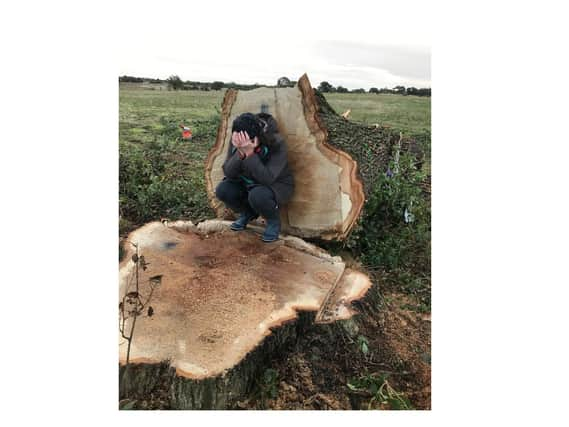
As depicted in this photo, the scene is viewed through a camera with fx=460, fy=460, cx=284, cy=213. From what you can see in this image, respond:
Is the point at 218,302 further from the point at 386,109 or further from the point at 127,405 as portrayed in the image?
the point at 386,109

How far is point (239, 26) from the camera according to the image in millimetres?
2586

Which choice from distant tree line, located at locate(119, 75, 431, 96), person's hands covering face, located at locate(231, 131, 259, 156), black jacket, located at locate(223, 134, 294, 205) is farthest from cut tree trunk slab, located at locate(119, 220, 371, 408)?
distant tree line, located at locate(119, 75, 431, 96)

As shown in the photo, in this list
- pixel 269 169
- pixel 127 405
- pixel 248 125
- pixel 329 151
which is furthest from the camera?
pixel 329 151

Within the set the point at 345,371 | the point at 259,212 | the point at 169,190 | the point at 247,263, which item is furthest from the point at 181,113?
the point at 345,371

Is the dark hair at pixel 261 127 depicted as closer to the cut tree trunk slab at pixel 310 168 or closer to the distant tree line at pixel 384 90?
the cut tree trunk slab at pixel 310 168

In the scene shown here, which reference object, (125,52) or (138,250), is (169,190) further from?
(125,52)

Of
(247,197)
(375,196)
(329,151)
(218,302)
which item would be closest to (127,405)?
(218,302)

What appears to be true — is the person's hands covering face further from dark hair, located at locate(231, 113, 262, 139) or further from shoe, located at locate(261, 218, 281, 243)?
shoe, located at locate(261, 218, 281, 243)

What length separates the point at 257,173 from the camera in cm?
264

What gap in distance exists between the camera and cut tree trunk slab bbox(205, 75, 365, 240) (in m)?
2.78

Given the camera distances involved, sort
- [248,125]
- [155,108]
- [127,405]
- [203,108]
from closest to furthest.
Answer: [127,405], [248,125], [155,108], [203,108]

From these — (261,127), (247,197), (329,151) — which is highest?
(261,127)

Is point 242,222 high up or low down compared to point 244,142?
down

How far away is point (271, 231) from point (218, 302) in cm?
65
